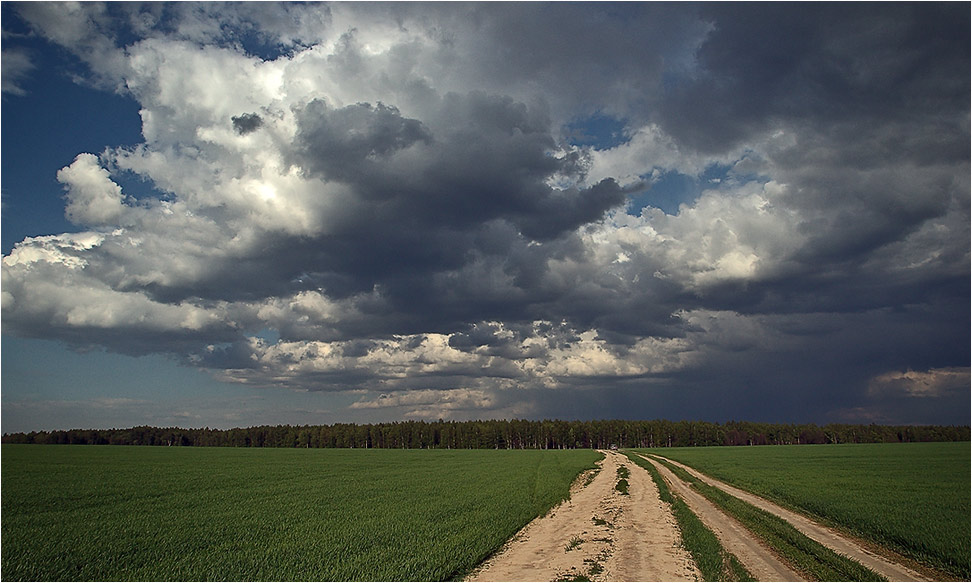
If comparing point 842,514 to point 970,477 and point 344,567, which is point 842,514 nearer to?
point 344,567

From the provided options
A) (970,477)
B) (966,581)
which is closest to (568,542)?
(966,581)

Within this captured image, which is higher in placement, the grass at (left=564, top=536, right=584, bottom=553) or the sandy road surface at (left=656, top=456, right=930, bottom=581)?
the grass at (left=564, top=536, right=584, bottom=553)

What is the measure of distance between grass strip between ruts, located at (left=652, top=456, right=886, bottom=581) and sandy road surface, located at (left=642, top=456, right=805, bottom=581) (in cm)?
36

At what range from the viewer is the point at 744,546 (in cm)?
1817

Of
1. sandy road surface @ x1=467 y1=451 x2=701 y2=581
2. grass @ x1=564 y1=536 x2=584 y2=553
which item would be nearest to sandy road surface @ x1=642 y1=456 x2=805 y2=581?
sandy road surface @ x1=467 y1=451 x2=701 y2=581

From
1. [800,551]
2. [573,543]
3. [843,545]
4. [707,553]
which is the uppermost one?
[707,553]

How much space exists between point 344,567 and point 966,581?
17.8 meters

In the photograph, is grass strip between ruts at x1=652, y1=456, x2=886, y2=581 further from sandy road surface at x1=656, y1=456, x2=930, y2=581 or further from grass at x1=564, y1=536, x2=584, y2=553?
grass at x1=564, y1=536, x2=584, y2=553

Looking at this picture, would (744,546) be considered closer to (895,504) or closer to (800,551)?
(800,551)

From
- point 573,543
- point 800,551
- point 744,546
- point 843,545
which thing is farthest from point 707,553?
point 843,545

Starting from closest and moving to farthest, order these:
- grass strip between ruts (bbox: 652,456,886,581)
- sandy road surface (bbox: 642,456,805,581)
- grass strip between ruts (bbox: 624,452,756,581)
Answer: grass strip between ruts (bbox: 624,452,756,581)
sandy road surface (bbox: 642,456,805,581)
grass strip between ruts (bbox: 652,456,886,581)

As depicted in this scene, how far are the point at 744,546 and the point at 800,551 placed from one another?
1.66 meters

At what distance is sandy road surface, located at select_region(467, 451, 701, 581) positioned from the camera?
15.3 metres

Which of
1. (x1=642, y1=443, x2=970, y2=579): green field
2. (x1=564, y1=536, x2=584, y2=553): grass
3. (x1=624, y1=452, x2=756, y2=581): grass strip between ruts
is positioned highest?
(x1=624, y1=452, x2=756, y2=581): grass strip between ruts
